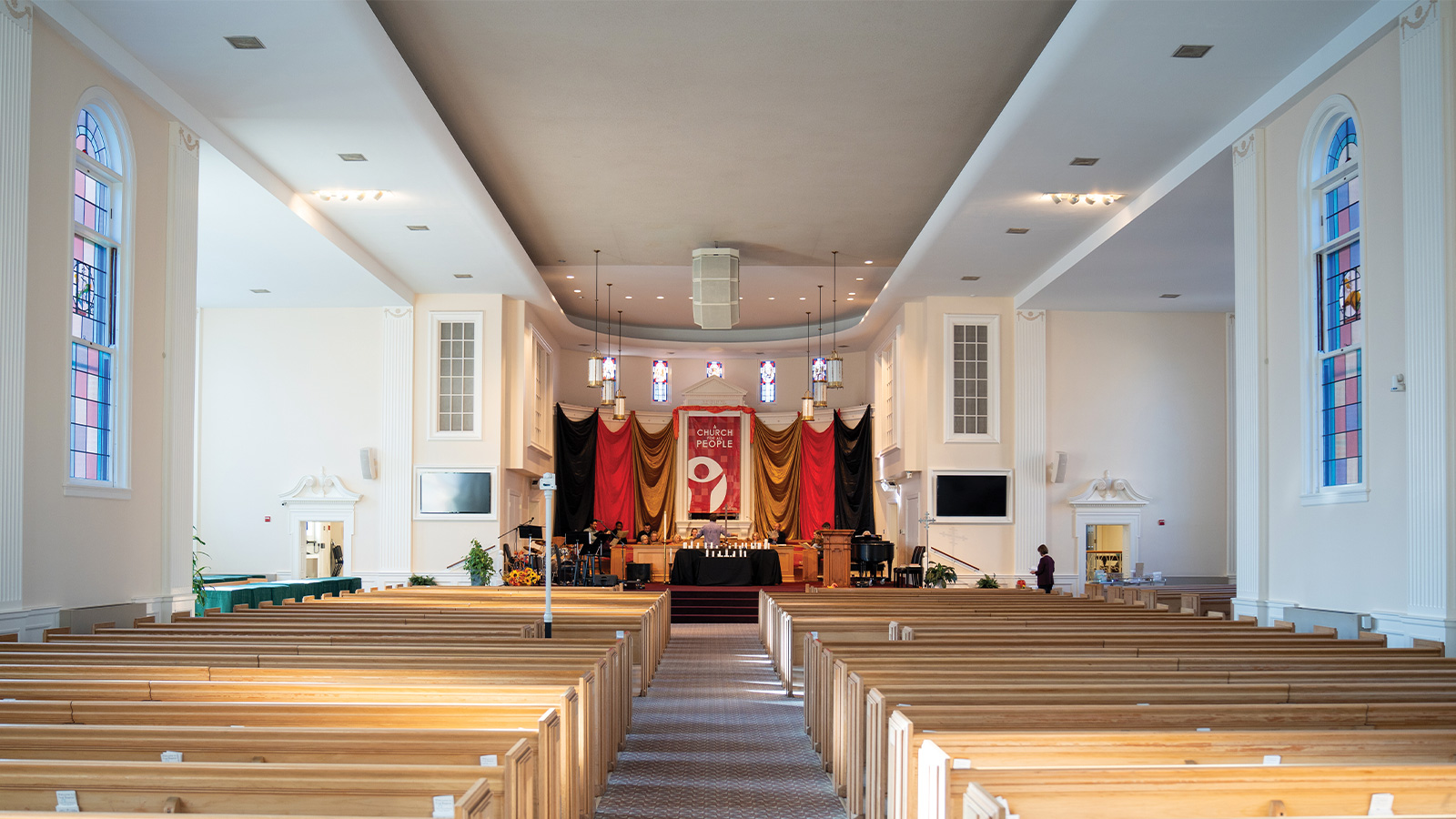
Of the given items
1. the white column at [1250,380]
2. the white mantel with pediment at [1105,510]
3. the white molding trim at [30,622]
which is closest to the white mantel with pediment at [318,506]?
the white molding trim at [30,622]

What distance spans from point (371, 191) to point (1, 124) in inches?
208

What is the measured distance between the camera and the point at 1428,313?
21.7 feet

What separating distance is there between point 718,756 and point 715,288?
9974 mm

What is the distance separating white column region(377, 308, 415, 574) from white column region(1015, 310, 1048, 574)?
31.2 ft

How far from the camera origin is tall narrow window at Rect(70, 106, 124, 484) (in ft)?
25.9

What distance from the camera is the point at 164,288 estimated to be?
894 cm

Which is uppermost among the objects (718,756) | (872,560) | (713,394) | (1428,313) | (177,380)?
(713,394)

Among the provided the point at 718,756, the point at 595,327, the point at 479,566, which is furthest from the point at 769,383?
the point at 718,756

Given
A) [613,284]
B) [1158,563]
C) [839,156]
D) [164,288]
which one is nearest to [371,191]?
[164,288]

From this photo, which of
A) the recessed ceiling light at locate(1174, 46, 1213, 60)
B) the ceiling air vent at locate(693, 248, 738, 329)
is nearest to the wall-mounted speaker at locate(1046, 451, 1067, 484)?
the ceiling air vent at locate(693, 248, 738, 329)

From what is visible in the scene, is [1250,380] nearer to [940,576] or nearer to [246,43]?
[940,576]

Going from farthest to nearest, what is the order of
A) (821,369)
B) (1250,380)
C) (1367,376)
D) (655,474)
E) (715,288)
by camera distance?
(655,474) < (821,369) < (715,288) < (1250,380) < (1367,376)

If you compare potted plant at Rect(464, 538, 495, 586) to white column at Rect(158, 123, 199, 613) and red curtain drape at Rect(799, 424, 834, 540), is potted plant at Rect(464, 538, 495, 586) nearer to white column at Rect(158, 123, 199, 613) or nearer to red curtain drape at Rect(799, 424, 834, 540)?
white column at Rect(158, 123, 199, 613)

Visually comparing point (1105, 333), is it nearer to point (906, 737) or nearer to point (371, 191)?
point (371, 191)
